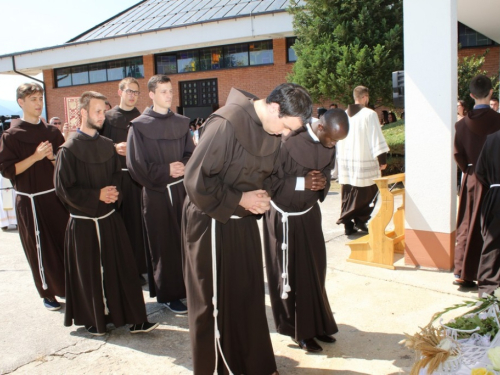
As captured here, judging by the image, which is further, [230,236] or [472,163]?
[472,163]

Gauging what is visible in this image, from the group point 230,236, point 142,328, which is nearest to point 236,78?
point 142,328

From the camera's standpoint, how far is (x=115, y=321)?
436 cm

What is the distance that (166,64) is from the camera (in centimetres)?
2464

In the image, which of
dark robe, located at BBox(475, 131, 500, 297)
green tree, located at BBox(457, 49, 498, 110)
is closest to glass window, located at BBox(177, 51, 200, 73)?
green tree, located at BBox(457, 49, 498, 110)

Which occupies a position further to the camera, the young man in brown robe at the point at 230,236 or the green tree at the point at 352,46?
the green tree at the point at 352,46

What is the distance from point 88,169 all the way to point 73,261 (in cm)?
83

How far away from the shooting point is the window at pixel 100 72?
25.4 meters

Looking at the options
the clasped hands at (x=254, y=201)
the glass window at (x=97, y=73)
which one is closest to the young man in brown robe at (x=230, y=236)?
the clasped hands at (x=254, y=201)

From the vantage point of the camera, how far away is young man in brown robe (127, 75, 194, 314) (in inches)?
189

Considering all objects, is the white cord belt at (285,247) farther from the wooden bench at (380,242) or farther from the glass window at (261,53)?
the glass window at (261,53)

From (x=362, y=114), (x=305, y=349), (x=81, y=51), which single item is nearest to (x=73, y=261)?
(x=305, y=349)

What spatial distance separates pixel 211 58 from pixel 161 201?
64.5 ft

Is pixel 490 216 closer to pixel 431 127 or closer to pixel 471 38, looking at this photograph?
pixel 431 127

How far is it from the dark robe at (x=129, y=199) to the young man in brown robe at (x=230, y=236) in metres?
2.53
